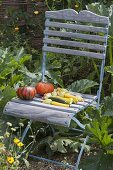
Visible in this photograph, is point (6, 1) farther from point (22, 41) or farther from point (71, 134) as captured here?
point (71, 134)

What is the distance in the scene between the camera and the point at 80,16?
4453 mm

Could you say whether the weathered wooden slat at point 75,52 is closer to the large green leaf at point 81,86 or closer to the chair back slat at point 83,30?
the chair back slat at point 83,30

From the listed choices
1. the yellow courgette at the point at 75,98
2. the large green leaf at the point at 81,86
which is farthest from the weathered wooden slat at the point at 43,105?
the large green leaf at the point at 81,86

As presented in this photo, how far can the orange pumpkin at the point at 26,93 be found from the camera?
403 centimetres

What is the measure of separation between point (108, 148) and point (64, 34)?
1.20m

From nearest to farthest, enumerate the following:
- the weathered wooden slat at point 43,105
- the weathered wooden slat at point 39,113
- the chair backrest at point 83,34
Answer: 1. the weathered wooden slat at point 39,113
2. the weathered wooden slat at point 43,105
3. the chair backrest at point 83,34

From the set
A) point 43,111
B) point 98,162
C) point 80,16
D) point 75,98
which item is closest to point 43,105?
point 43,111

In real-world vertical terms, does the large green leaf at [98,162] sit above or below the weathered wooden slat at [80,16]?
below

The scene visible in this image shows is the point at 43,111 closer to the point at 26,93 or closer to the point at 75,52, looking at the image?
the point at 26,93

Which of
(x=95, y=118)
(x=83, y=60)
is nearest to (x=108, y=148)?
(x=95, y=118)

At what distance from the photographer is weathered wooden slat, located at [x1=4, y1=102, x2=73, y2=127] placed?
12.2ft

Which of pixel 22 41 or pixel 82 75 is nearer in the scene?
pixel 82 75

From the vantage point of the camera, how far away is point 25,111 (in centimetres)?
389

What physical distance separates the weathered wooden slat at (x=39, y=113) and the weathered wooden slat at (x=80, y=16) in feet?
3.35
